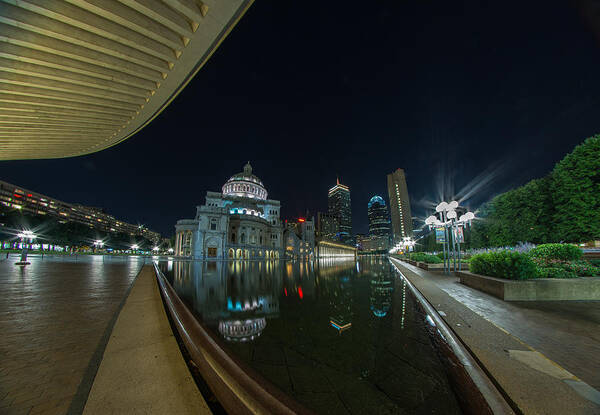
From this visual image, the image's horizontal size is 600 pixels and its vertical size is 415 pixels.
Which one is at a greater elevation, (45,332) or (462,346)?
(45,332)

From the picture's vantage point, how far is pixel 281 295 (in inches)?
339

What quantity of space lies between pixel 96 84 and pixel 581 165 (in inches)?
1395

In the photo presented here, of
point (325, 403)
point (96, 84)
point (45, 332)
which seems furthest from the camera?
point (96, 84)

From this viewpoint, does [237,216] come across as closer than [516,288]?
No

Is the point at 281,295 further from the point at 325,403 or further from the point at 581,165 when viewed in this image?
the point at 581,165

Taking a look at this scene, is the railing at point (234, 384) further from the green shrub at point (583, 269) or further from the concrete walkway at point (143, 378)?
the green shrub at point (583, 269)

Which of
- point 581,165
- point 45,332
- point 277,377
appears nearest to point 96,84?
point 45,332

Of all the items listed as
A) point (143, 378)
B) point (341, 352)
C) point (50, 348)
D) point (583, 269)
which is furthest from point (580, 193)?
point (50, 348)

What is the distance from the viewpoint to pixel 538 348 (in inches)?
147

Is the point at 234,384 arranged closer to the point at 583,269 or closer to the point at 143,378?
the point at 143,378

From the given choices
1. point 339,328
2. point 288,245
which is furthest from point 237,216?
point 339,328

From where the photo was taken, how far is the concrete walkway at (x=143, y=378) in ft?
6.90

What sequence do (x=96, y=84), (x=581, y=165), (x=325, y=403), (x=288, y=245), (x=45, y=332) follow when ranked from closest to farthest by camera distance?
1. (x=325, y=403)
2. (x=45, y=332)
3. (x=96, y=84)
4. (x=581, y=165)
5. (x=288, y=245)

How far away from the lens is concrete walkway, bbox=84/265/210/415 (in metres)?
2.10
